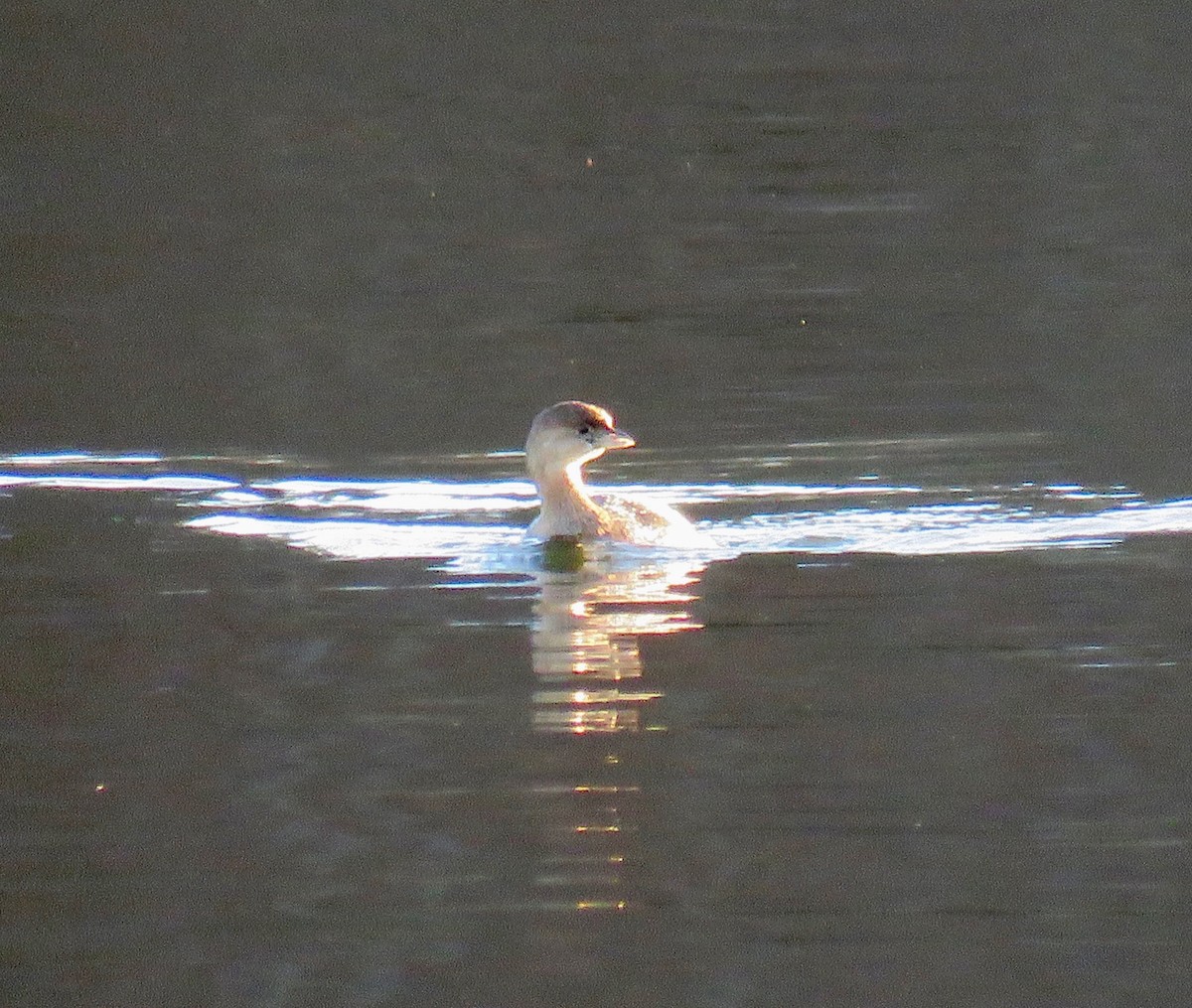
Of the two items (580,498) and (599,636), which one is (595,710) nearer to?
(599,636)

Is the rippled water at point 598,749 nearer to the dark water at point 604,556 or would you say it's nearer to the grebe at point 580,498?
the dark water at point 604,556

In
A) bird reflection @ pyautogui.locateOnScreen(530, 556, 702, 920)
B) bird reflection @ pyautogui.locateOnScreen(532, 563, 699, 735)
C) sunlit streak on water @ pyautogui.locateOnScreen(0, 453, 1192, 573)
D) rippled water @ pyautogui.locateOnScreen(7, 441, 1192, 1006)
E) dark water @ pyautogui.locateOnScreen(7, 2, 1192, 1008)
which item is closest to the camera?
rippled water @ pyautogui.locateOnScreen(7, 441, 1192, 1006)

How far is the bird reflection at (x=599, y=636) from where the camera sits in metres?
7.52

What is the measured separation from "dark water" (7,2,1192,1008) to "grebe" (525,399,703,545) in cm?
22

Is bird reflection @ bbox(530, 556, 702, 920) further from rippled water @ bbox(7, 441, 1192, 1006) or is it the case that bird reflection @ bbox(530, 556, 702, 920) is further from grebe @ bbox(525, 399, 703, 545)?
grebe @ bbox(525, 399, 703, 545)

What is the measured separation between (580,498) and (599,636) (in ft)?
6.04

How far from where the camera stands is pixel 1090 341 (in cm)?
1402

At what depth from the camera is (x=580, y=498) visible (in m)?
10.3

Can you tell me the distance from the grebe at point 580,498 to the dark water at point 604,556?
0.74 feet

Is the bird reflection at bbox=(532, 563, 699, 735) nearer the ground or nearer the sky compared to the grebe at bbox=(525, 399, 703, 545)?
nearer the ground

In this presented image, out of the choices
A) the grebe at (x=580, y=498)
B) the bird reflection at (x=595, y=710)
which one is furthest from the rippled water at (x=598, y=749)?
the grebe at (x=580, y=498)

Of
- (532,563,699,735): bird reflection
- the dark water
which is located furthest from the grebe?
(532,563,699,735): bird reflection

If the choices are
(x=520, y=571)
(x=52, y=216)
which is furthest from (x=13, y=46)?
(x=520, y=571)

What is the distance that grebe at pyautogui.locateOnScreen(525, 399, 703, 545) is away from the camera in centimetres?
1009
